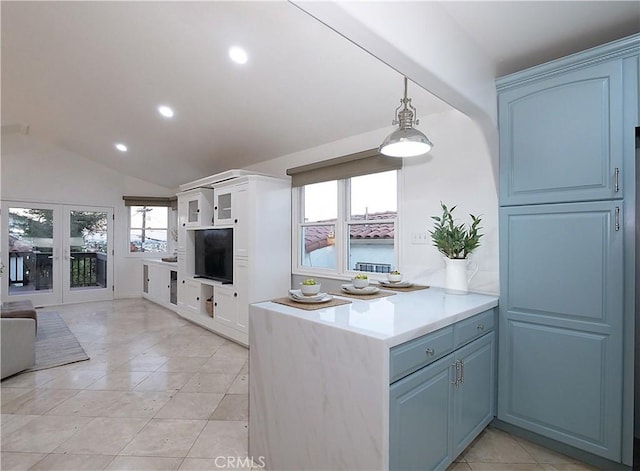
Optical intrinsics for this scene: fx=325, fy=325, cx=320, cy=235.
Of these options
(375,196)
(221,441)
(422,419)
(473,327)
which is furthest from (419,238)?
(221,441)

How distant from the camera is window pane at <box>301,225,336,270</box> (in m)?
3.87

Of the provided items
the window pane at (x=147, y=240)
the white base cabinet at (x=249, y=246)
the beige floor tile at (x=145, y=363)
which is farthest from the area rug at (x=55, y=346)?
the window pane at (x=147, y=240)

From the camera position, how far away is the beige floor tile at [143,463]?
6.16ft

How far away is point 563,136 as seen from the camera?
77.8 inches

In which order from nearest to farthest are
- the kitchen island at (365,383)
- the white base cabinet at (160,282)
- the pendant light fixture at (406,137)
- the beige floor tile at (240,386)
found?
the kitchen island at (365,383)
the pendant light fixture at (406,137)
the beige floor tile at (240,386)
the white base cabinet at (160,282)

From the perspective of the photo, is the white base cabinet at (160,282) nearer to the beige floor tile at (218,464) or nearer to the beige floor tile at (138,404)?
the beige floor tile at (138,404)

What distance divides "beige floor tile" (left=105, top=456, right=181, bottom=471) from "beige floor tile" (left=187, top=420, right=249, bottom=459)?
0.11 m

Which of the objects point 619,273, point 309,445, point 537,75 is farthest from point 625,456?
point 537,75

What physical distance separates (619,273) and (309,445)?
74.7 inches

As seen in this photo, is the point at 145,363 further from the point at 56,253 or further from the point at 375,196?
the point at 56,253

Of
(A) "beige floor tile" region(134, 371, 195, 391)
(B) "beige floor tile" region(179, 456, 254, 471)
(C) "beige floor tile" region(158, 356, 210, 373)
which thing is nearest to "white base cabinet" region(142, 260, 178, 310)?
(C) "beige floor tile" region(158, 356, 210, 373)

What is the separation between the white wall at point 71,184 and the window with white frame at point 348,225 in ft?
14.9

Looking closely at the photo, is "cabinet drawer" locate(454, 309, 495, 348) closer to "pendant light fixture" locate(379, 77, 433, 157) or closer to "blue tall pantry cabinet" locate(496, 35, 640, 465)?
"blue tall pantry cabinet" locate(496, 35, 640, 465)

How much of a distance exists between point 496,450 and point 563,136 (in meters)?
1.99
